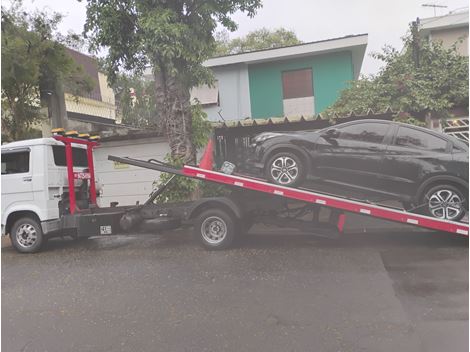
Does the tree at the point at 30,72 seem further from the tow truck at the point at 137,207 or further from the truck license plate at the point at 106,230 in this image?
the truck license plate at the point at 106,230

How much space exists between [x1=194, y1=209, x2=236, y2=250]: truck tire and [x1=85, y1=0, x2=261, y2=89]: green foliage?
312 centimetres

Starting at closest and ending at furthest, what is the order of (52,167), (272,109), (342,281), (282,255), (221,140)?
(342,281) < (282,255) < (52,167) < (221,140) < (272,109)

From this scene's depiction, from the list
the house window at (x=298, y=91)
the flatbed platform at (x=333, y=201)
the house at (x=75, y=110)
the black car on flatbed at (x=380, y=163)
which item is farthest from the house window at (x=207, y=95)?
the black car on flatbed at (x=380, y=163)

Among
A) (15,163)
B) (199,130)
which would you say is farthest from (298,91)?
(15,163)

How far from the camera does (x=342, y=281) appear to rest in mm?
5391

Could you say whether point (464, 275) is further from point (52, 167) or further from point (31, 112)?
point (31, 112)

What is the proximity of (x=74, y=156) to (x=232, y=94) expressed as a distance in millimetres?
8287

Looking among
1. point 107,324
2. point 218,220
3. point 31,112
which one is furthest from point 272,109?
point 107,324

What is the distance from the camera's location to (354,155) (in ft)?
21.1

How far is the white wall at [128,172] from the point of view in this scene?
481 inches

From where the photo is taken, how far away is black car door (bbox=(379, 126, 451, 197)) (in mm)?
6160

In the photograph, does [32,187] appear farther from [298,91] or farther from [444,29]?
[444,29]

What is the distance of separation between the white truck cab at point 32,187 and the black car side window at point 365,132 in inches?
206

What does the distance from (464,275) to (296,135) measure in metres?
2.98
